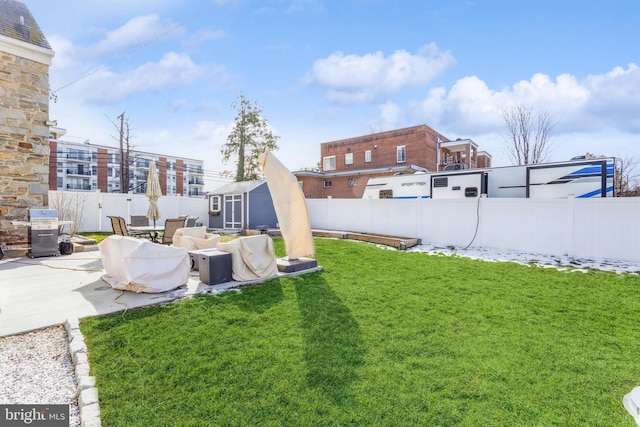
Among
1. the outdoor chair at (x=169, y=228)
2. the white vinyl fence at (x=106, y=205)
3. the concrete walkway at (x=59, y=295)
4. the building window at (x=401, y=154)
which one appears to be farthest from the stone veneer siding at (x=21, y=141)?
the building window at (x=401, y=154)

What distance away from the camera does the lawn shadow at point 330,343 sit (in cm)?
276

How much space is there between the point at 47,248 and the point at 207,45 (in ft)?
24.3

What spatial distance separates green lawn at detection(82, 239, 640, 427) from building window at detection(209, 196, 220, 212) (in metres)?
13.0

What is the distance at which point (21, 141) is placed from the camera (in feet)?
27.9

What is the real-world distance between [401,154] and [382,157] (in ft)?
5.52

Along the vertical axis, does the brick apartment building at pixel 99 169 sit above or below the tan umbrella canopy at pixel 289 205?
above

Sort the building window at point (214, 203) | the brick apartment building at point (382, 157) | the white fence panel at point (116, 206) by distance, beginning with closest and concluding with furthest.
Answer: the white fence panel at point (116, 206), the building window at point (214, 203), the brick apartment building at point (382, 157)

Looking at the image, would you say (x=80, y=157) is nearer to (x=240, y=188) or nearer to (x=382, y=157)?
(x=240, y=188)

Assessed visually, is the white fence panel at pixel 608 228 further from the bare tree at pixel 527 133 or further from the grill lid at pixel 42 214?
the grill lid at pixel 42 214

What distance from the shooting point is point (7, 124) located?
327 inches

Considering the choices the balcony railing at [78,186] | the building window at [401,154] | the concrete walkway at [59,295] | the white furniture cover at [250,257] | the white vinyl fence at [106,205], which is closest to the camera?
the concrete walkway at [59,295]

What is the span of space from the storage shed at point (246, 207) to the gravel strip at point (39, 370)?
38.5 feet

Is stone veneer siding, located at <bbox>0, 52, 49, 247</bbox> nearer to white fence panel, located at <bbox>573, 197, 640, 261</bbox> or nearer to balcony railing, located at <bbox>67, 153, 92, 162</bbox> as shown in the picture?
white fence panel, located at <bbox>573, 197, 640, 261</bbox>

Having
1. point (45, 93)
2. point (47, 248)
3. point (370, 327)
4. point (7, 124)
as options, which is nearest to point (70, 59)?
point (45, 93)
